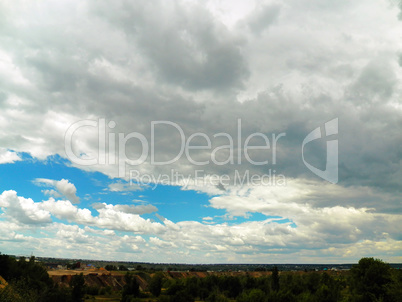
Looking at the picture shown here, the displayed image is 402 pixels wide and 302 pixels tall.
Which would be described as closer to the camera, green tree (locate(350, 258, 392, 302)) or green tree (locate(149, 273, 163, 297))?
green tree (locate(350, 258, 392, 302))

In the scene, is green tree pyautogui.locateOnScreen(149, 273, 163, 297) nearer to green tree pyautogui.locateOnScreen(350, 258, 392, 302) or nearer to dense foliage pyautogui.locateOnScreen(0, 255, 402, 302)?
dense foliage pyautogui.locateOnScreen(0, 255, 402, 302)

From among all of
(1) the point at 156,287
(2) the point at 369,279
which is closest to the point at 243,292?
(2) the point at 369,279

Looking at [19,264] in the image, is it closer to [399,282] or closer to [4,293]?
[4,293]

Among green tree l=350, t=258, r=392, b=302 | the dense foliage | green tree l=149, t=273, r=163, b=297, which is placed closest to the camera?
the dense foliage

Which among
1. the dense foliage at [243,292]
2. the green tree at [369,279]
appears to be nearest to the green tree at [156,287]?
the dense foliage at [243,292]

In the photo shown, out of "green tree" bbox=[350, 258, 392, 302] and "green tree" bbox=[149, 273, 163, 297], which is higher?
"green tree" bbox=[350, 258, 392, 302]

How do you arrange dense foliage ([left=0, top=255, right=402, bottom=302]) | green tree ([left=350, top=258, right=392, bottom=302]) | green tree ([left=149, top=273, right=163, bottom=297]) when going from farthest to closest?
green tree ([left=149, top=273, right=163, bottom=297]) < green tree ([left=350, top=258, right=392, bottom=302]) < dense foliage ([left=0, top=255, right=402, bottom=302])

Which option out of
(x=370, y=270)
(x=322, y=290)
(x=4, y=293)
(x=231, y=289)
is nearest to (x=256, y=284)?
(x=231, y=289)

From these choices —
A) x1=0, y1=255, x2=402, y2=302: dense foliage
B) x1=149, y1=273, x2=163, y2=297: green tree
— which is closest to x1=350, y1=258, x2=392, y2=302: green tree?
x1=0, y1=255, x2=402, y2=302: dense foliage

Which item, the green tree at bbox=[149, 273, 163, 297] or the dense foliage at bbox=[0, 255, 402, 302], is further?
the green tree at bbox=[149, 273, 163, 297]

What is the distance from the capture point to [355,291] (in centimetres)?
7181

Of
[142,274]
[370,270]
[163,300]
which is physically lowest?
[142,274]

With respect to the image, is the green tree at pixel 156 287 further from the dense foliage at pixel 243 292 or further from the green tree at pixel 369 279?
the green tree at pixel 369 279

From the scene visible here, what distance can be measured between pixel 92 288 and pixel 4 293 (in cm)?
9218
